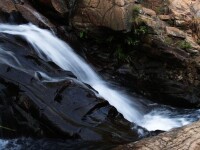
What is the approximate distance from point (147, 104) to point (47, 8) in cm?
321

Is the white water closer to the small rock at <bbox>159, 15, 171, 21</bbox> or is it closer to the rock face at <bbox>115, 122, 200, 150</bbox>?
the small rock at <bbox>159, 15, 171, 21</bbox>

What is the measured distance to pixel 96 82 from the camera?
25.5ft

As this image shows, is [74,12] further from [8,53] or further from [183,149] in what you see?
[183,149]

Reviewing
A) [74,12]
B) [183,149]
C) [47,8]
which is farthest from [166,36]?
[183,149]

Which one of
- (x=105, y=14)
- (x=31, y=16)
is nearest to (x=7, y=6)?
(x=31, y=16)

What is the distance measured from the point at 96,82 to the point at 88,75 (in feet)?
0.71

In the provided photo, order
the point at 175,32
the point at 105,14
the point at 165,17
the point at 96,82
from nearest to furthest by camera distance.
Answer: the point at 96,82 → the point at 105,14 → the point at 175,32 → the point at 165,17

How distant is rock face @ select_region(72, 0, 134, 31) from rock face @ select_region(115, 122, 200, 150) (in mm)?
4776

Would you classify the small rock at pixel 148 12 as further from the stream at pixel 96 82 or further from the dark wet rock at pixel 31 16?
the dark wet rock at pixel 31 16

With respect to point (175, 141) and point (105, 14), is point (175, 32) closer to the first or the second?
point (105, 14)

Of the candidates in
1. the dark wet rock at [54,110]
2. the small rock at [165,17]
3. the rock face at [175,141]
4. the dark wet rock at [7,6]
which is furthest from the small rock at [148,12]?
the rock face at [175,141]

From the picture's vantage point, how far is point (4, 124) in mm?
5223

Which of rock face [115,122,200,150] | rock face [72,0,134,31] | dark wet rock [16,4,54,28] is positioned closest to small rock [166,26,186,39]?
rock face [72,0,134,31]

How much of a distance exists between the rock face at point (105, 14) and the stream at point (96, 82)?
71 cm
